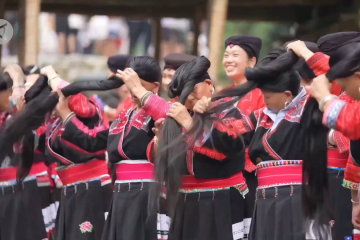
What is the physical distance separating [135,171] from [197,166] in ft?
2.79

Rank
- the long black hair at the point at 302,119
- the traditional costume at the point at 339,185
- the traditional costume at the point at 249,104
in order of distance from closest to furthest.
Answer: the long black hair at the point at 302,119
the traditional costume at the point at 339,185
the traditional costume at the point at 249,104

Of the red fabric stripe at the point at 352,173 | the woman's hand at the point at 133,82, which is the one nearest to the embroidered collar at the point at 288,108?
the red fabric stripe at the point at 352,173

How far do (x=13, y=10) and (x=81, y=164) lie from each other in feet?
20.1

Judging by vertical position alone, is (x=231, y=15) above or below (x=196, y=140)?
above

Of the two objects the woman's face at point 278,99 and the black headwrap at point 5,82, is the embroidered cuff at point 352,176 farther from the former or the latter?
the black headwrap at point 5,82

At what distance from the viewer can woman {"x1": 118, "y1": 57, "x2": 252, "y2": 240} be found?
458 cm

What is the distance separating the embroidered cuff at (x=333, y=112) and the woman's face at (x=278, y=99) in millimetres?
872

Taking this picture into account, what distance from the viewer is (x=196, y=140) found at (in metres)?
4.61

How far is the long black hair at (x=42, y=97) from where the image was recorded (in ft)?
17.8

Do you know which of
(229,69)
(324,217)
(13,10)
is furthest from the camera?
(13,10)

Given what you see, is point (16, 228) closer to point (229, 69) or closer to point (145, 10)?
point (229, 69)

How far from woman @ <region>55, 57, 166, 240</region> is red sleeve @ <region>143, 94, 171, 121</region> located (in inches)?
18.0

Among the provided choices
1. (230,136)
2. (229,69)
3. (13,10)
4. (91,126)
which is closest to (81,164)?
(91,126)

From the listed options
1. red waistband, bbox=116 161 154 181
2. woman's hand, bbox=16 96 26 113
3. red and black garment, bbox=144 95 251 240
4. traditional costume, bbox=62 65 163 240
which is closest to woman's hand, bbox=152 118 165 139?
red and black garment, bbox=144 95 251 240
